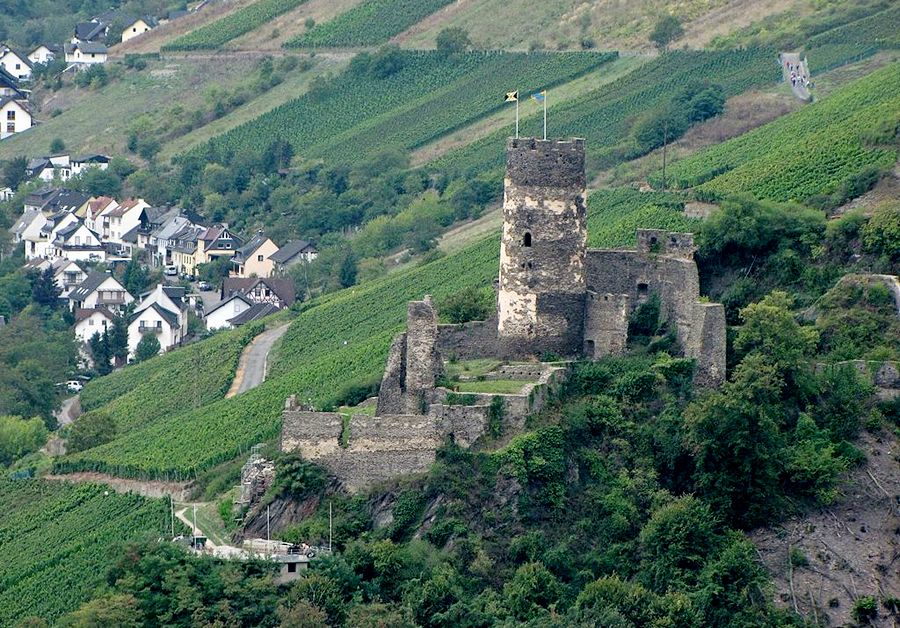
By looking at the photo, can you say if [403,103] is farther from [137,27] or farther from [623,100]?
[137,27]

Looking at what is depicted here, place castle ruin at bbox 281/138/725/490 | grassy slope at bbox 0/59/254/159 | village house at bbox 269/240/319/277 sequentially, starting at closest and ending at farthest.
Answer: castle ruin at bbox 281/138/725/490 → village house at bbox 269/240/319/277 → grassy slope at bbox 0/59/254/159

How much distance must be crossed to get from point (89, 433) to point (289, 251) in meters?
34.9

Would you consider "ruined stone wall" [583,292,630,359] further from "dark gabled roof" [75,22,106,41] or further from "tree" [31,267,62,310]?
"dark gabled roof" [75,22,106,41]

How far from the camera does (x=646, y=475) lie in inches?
2247

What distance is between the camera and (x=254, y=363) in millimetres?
90250

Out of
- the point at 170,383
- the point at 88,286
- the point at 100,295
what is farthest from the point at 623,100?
the point at 170,383

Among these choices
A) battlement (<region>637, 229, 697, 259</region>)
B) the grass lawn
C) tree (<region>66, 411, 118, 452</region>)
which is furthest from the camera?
tree (<region>66, 411, 118, 452</region>)

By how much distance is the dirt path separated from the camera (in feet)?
285

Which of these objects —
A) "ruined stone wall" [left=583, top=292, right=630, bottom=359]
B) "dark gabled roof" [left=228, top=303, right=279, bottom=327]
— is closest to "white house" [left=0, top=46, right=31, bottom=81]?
"dark gabled roof" [left=228, top=303, right=279, bottom=327]

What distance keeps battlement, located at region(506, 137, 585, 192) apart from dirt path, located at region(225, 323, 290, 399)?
27.0 m

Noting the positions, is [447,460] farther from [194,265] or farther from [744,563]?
[194,265]

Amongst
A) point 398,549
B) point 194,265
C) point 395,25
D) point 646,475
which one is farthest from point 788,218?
point 395,25

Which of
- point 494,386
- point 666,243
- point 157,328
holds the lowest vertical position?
point 157,328

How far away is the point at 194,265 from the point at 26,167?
2601 cm
